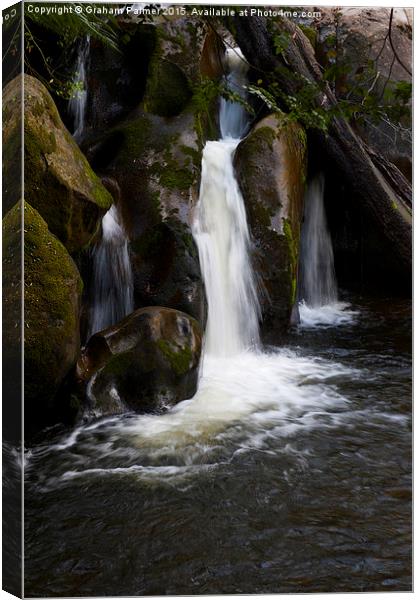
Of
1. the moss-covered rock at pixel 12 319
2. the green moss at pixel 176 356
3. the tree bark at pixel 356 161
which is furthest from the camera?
the tree bark at pixel 356 161

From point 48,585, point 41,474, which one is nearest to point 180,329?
point 41,474

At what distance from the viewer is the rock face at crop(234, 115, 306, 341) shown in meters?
6.57

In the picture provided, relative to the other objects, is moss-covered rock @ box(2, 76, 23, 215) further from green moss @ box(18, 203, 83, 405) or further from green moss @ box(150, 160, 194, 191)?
green moss @ box(150, 160, 194, 191)

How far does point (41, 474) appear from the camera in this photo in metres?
3.73

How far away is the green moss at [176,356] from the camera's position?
4.70 metres

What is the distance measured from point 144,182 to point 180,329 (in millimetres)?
1724

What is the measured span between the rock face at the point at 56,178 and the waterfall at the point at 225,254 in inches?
56.8

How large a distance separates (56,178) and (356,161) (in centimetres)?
357

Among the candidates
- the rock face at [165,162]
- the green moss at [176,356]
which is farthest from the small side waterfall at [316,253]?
the green moss at [176,356]

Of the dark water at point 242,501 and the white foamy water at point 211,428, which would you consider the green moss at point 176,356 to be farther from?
the dark water at point 242,501

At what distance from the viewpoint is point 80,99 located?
20.5 feet

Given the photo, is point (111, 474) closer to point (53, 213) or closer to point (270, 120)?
point (53, 213)

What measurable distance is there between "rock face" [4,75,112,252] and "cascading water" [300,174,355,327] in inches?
105

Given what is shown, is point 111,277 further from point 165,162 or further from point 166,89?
point 166,89
